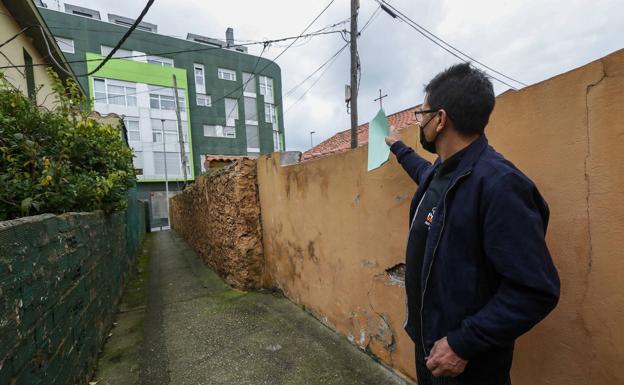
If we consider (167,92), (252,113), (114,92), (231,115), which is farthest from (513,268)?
(252,113)

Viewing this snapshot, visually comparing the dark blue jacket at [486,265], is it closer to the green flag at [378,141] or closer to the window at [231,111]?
the green flag at [378,141]

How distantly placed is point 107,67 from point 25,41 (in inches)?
571

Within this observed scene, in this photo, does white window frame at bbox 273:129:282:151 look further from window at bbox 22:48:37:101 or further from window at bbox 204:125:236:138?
window at bbox 22:48:37:101

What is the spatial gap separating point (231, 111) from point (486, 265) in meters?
24.5

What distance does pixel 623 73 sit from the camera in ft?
3.62

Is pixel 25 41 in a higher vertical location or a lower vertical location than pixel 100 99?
lower

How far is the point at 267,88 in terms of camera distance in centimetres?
2552

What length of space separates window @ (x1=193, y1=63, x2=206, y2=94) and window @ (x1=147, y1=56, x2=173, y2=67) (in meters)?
1.75

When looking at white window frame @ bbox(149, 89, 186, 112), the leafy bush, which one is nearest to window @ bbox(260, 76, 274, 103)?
white window frame @ bbox(149, 89, 186, 112)

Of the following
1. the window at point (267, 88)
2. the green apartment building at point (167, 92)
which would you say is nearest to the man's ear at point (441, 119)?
the green apartment building at point (167, 92)

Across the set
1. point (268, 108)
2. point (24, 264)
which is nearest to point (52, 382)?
point (24, 264)

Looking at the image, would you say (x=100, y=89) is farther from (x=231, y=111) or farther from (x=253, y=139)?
(x=253, y=139)

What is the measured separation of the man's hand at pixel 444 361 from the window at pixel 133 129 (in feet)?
73.2

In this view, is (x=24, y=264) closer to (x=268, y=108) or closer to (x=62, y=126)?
(x=62, y=126)
